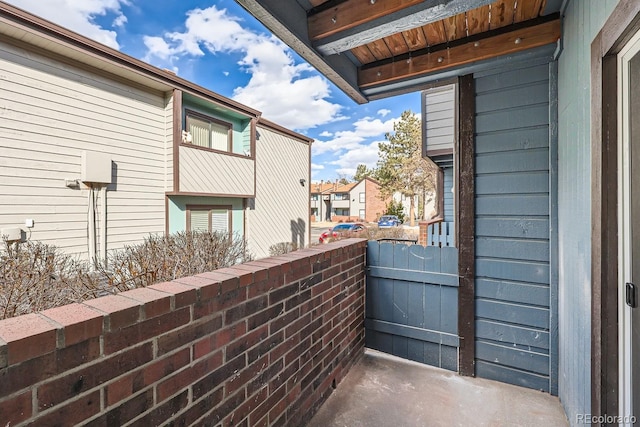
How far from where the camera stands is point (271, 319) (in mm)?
1480

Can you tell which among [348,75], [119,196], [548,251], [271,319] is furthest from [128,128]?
[548,251]

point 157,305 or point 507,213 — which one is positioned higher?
point 507,213

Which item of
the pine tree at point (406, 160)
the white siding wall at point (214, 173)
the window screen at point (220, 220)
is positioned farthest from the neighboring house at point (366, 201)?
the window screen at point (220, 220)

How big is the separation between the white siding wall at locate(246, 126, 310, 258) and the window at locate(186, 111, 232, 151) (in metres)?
0.99

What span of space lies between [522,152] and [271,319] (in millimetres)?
2091

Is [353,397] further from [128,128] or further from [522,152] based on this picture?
[128,128]

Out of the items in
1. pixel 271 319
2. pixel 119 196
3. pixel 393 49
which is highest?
pixel 393 49

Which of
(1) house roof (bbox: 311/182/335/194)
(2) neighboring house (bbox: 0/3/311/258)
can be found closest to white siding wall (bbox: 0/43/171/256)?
(2) neighboring house (bbox: 0/3/311/258)

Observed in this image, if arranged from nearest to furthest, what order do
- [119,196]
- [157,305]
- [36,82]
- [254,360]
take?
1. [157,305]
2. [254,360]
3. [36,82]
4. [119,196]

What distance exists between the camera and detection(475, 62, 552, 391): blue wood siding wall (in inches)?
81.4

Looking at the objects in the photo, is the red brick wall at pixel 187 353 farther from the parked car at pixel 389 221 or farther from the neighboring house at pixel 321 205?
the neighboring house at pixel 321 205

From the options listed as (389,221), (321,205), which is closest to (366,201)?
(321,205)

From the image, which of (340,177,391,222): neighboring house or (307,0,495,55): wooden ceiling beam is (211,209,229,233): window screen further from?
(340,177,391,222): neighboring house

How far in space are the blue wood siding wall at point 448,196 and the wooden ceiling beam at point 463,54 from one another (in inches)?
206
